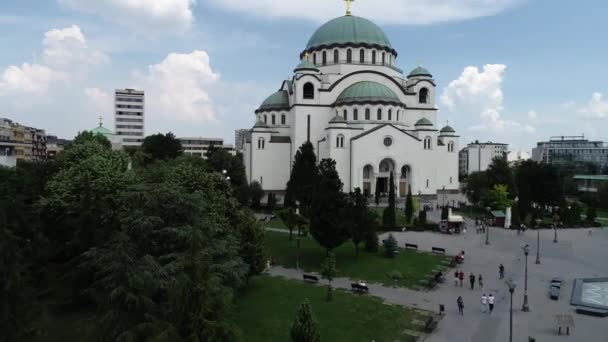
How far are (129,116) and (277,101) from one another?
3881 centimetres

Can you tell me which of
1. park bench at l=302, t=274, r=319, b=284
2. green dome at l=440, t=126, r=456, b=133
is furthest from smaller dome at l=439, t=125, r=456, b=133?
park bench at l=302, t=274, r=319, b=284

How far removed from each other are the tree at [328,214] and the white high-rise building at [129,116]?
218ft

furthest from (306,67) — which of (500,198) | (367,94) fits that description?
(500,198)

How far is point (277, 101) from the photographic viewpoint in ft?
184

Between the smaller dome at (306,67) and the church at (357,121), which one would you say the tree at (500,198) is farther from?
the smaller dome at (306,67)

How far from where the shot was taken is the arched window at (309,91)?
51.3 meters

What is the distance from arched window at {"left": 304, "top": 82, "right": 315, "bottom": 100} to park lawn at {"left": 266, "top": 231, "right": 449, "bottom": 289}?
2675cm

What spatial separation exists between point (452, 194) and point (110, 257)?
46.9 metres

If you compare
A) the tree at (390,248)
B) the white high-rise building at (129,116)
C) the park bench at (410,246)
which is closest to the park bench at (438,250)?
the park bench at (410,246)

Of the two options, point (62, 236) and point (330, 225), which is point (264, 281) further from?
point (62, 236)

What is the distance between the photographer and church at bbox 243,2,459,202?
46969mm

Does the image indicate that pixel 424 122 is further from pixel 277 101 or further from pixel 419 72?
pixel 277 101

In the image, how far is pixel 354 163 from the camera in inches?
1823

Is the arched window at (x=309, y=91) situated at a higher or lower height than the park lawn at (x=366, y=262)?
higher
